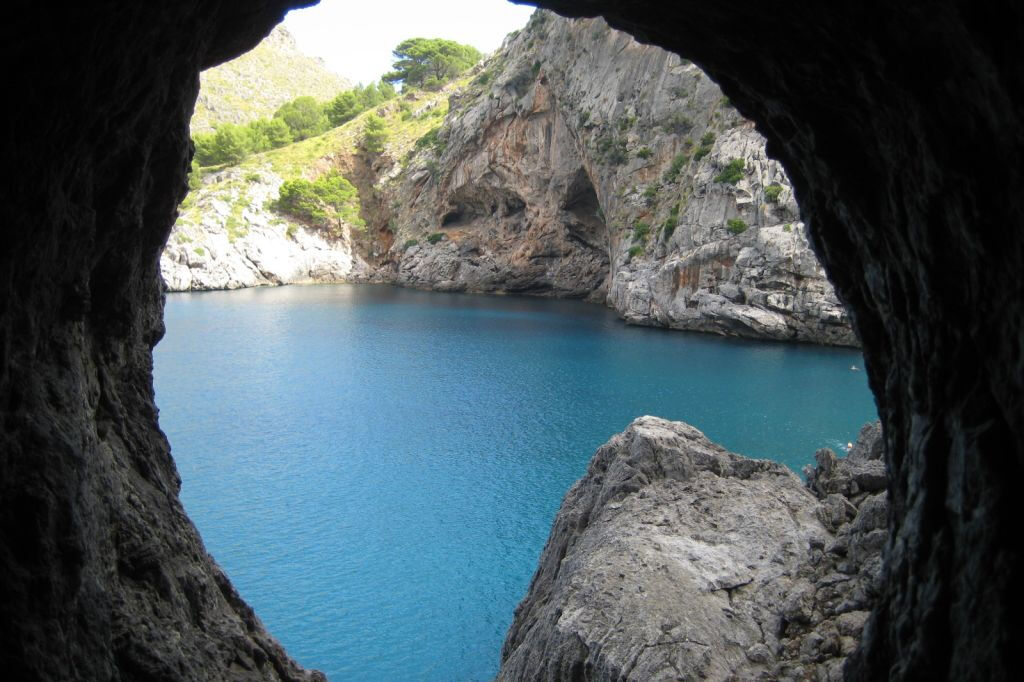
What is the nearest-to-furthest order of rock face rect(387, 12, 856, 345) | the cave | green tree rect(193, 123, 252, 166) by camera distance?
the cave → rock face rect(387, 12, 856, 345) → green tree rect(193, 123, 252, 166)

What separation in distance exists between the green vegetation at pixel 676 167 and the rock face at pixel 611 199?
113 millimetres

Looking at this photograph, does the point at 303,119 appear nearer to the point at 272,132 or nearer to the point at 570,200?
the point at 272,132

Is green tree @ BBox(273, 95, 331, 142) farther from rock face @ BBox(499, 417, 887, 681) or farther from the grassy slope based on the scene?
rock face @ BBox(499, 417, 887, 681)

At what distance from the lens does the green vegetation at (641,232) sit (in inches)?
2181

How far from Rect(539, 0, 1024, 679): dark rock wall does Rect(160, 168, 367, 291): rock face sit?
70.4 metres

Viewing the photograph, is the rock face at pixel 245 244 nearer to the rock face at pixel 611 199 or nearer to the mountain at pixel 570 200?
the mountain at pixel 570 200

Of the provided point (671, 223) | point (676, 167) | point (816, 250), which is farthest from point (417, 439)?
point (676, 167)

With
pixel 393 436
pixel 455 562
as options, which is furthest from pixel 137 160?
pixel 393 436

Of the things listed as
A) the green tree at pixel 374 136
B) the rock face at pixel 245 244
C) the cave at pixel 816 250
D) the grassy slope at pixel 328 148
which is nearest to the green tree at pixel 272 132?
the grassy slope at pixel 328 148

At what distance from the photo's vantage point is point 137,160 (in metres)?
6.95

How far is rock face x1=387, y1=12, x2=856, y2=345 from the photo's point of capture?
45.3m

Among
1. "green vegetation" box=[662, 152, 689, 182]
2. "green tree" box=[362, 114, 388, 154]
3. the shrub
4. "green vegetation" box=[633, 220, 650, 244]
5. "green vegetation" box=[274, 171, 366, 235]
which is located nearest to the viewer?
"green vegetation" box=[662, 152, 689, 182]

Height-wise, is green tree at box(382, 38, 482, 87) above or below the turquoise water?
above

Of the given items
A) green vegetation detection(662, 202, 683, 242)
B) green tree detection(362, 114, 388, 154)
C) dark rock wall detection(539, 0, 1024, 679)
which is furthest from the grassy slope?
dark rock wall detection(539, 0, 1024, 679)
